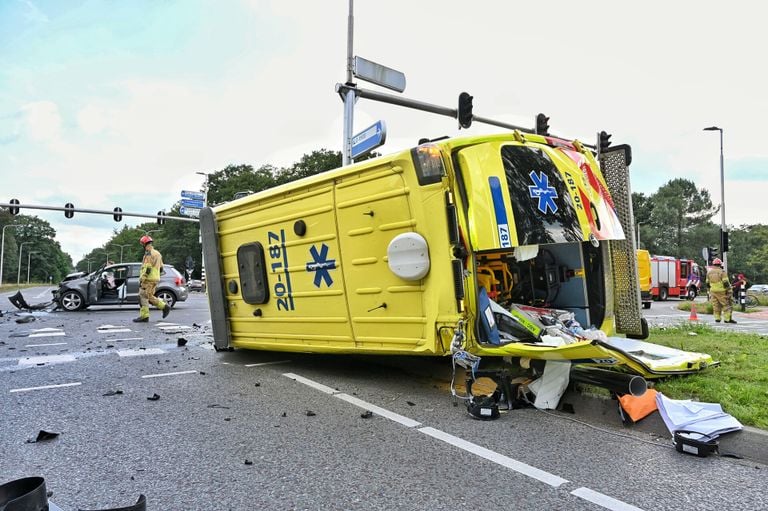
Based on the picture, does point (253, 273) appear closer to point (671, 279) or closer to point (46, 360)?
point (46, 360)

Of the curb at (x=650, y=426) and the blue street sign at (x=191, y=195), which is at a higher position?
the blue street sign at (x=191, y=195)

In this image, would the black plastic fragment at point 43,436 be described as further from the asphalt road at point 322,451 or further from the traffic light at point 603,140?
the traffic light at point 603,140

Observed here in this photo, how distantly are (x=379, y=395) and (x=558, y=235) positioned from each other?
85.0 inches

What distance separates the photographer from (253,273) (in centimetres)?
623

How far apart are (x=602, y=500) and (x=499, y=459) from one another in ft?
2.22

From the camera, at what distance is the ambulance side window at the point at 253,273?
20.0 feet

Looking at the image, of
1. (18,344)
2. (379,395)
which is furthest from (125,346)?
(379,395)

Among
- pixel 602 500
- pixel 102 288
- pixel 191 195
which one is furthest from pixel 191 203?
pixel 602 500

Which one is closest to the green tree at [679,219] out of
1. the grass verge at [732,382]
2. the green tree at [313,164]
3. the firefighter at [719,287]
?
the green tree at [313,164]

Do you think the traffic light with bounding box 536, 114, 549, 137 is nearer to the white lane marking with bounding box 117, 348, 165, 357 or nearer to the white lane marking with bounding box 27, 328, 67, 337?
the white lane marking with bounding box 117, 348, 165, 357

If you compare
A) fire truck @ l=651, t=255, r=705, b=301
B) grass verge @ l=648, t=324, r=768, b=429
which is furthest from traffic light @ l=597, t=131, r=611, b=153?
fire truck @ l=651, t=255, r=705, b=301

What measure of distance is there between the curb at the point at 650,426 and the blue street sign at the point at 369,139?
19.6 feet

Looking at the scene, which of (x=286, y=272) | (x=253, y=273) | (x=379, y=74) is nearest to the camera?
(x=286, y=272)

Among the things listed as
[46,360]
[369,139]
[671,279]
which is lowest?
[671,279]
